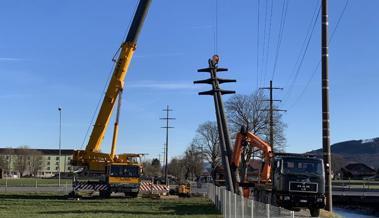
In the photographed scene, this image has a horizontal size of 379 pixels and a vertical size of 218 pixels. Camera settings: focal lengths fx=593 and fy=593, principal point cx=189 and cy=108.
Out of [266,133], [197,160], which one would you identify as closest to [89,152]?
[266,133]

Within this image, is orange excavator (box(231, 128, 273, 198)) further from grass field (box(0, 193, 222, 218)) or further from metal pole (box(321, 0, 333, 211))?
metal pole (box(321, 0, 333, 211))

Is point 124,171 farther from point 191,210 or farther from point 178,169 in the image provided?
point 178,169

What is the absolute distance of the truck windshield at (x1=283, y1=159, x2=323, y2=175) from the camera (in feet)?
93.3

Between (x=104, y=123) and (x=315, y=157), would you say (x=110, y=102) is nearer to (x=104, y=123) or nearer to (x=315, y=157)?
(x=104, y=123)

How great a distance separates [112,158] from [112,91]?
5151 mm

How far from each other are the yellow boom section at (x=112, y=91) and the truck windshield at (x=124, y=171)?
3.32 m

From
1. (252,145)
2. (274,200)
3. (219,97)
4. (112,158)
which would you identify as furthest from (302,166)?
(219,97)

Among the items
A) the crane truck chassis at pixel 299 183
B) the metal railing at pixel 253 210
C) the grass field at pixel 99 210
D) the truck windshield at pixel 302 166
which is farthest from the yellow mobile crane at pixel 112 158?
the metal railing at pixel 253 210

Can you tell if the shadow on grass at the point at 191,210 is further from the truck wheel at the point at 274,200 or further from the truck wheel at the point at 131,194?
the truck wheel at the point at 131,194

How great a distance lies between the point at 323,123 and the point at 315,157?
2100mm

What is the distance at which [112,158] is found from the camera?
1655 inches

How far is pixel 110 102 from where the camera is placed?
39.9 m

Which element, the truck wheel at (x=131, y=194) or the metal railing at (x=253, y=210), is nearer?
the metal railing at (x=253, y=210)

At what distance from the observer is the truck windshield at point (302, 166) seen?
2844 centimetres
